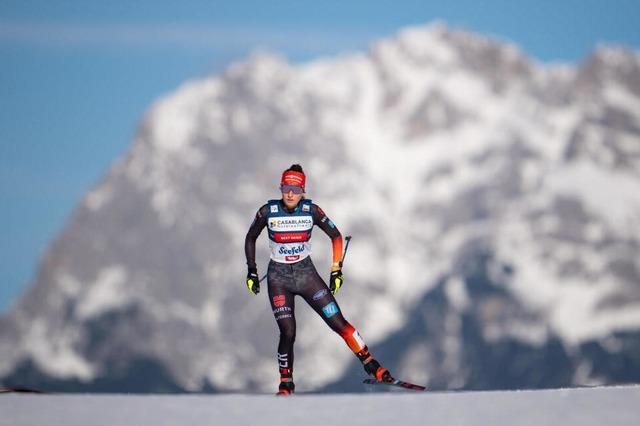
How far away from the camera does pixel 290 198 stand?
21.5m

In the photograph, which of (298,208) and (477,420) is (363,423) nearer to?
(477,420)

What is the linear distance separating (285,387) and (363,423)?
520cm

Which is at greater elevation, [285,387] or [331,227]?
[331,227]

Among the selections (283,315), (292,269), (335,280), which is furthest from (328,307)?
(292,269)

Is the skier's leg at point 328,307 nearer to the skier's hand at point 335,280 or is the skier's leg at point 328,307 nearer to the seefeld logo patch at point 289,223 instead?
the skier's hand at point 335,280

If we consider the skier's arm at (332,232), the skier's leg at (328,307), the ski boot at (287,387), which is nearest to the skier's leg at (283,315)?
the ski boot at (287,387)

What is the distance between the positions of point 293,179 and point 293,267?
6.12 ft

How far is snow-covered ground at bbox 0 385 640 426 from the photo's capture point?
15477 mm

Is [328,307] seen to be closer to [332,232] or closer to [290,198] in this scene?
[332,232]

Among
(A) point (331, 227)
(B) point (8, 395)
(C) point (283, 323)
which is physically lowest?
(B) point (8, 395)

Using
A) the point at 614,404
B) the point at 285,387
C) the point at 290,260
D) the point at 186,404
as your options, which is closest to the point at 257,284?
the point at 290,260

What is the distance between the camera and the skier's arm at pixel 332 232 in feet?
71.6

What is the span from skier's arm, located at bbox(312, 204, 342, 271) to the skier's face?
39 centimetres

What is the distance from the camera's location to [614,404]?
51.6ft
